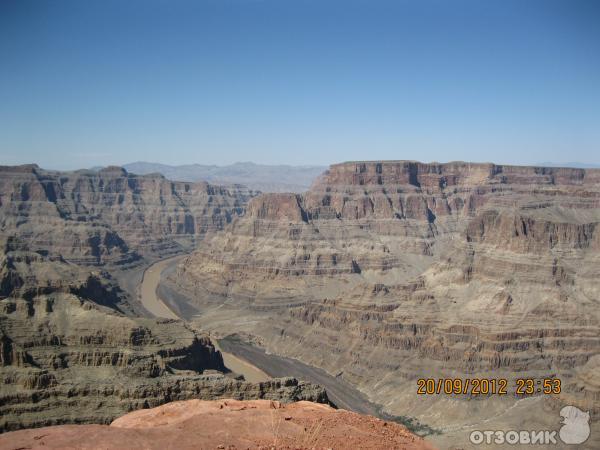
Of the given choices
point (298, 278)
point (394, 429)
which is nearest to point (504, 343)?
point (394, 429)

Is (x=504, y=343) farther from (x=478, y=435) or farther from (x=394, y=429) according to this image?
(x=394, y=429)

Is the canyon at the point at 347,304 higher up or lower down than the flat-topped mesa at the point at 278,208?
lower down

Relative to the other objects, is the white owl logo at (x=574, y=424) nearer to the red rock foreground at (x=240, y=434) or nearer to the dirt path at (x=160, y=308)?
the red rock foreground at (x=240, y=434)

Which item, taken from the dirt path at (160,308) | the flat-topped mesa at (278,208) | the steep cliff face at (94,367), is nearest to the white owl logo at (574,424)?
the steep cliff face at (94,367)

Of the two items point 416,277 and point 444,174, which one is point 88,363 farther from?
point 444,174

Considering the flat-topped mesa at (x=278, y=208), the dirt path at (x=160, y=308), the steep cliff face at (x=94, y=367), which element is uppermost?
the flat-topped mesa at (x=278, y=208)

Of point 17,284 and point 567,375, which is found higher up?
point 17,284

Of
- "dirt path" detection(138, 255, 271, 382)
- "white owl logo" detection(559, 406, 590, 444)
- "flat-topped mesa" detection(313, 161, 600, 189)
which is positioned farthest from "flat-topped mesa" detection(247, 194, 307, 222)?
"white owl logo" detection(559, 406, 590, 444)
